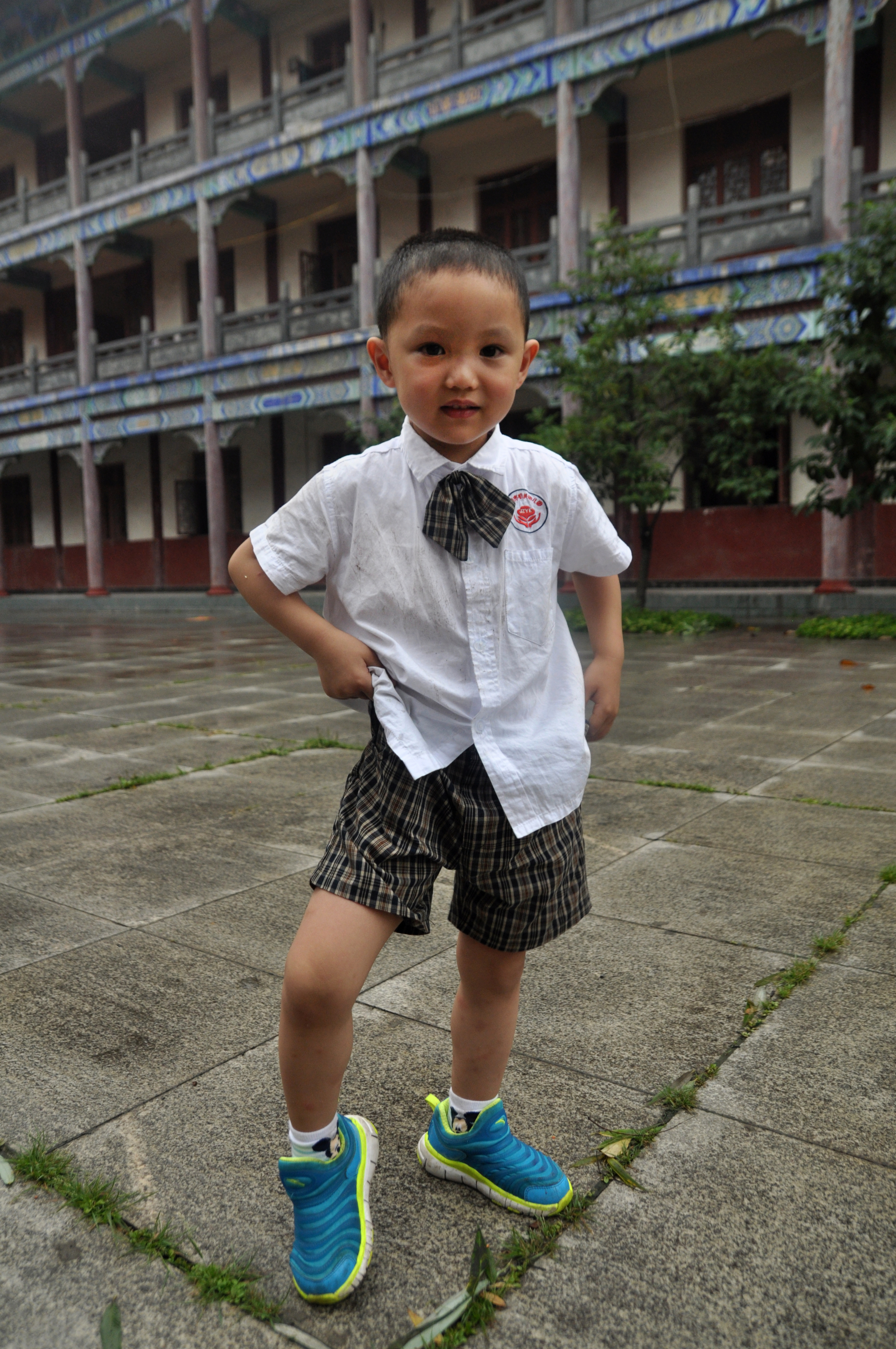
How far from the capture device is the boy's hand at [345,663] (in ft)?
4.64

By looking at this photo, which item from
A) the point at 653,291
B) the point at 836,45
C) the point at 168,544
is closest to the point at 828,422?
the point at 653,291

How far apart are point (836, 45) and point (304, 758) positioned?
10.8 metres

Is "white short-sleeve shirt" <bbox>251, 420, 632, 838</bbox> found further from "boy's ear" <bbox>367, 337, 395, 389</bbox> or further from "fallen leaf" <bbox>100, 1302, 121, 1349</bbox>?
"fallen leaf" <bbox>100, 1302, 121, 1349</bbox>

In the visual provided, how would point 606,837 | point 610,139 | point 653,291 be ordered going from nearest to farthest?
point 606,837 < point 653,291 < point 610,139

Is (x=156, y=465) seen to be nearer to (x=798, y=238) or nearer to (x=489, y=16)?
(x=489, y=16)

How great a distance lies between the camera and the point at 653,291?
10969 millimetres

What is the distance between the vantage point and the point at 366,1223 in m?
1.39

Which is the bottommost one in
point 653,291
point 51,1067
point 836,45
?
point 51,1067

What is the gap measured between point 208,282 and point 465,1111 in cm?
1703

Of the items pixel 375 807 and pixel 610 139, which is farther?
pixel 610 139

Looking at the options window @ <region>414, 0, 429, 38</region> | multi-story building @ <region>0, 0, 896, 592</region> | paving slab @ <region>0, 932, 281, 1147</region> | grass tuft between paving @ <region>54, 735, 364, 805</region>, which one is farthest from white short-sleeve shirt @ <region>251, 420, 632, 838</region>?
window @ <region>414, 0, 429, 38</region>

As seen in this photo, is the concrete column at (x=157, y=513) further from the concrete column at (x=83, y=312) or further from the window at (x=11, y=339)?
the window at (x=11, y=339)

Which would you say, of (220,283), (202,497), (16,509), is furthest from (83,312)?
(16,509)

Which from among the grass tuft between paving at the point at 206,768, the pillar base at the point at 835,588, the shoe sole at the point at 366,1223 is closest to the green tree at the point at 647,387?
the pillar base at the point at 835,588
